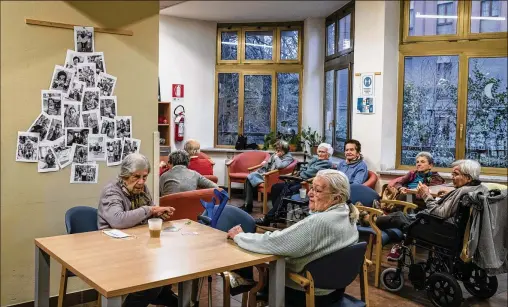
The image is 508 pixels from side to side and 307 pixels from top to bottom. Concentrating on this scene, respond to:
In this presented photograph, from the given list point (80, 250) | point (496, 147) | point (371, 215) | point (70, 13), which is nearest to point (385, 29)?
point (496, 147)

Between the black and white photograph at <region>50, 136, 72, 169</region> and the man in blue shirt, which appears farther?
the man in blue shirt

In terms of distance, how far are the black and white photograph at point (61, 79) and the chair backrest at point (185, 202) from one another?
3.30 ft

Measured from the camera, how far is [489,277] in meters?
3.58

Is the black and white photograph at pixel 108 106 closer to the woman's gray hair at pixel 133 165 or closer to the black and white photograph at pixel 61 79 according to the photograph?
the black and white photograph at pixel 61 79

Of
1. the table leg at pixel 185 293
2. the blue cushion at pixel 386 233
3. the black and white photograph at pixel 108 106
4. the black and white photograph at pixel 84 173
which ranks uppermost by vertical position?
the black and white photograph at pixel 108 106

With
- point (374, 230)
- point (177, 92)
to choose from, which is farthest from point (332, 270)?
A: point (177, 92)

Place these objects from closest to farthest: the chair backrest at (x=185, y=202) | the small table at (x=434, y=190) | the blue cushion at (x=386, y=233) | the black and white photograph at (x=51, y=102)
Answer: the black and white photograph at (x=51, y=102) < the chair backrest at (x=185, y=202) < the blue cushion at (x=386, y=233) < the small table at (x=434, y=190)

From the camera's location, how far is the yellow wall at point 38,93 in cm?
290

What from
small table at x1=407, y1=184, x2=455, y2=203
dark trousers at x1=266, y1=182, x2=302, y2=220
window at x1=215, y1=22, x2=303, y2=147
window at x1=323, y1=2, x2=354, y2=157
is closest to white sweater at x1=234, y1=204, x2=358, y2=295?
small table at x1=407, y1=184, x2=455, y2=203

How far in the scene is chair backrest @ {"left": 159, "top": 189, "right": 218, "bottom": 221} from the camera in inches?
140

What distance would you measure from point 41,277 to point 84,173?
91 cm

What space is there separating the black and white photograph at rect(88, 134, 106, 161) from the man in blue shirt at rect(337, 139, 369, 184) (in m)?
2.77

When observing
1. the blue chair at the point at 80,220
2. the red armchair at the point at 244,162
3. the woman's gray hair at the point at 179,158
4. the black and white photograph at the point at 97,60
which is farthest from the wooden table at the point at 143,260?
the red armchair at the point at 244,162

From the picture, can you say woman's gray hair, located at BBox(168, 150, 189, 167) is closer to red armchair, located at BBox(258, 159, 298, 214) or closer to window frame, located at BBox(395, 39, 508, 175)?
red armchair, located at BBox(258, 159, 298, 214)
